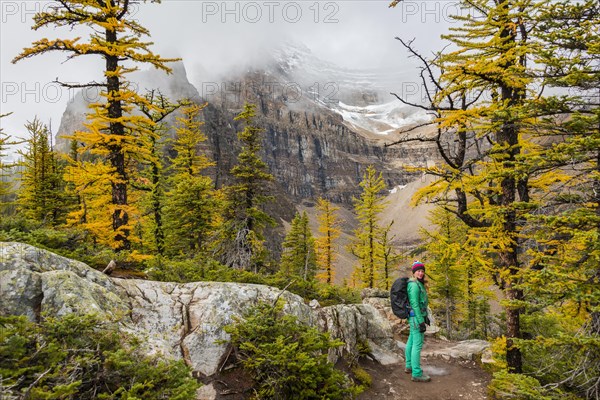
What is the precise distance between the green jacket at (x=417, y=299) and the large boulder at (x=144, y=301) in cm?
215

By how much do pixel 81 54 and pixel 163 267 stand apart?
7076 millimetres

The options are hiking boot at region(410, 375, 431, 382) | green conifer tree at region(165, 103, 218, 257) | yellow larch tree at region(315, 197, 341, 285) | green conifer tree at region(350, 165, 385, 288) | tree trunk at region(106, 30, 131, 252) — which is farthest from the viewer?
yellow larch tree at region(315, 197, 341, 285)

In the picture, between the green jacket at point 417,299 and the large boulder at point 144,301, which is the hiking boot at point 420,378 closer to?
the green jacket at point 417,299

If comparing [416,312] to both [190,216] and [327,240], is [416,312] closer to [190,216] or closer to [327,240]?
[190,216]

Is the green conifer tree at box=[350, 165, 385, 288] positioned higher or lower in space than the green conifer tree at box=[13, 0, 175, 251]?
lower

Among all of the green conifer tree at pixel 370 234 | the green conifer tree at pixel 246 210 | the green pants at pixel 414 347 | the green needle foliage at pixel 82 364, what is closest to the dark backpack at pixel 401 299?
the green pants at pixel 414 347

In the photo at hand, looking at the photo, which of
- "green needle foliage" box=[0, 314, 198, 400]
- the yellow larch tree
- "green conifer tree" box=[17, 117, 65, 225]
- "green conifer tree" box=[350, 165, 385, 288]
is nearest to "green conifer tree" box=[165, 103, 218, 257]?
"green conifer tree" box=[17, 117, 65, 225]

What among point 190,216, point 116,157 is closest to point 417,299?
point 116,157

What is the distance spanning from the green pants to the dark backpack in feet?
0.72

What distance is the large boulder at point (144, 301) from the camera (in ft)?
13.8

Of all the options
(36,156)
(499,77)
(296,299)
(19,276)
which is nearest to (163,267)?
(296,299)

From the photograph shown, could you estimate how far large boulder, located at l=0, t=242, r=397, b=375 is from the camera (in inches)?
165

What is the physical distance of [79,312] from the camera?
418 centimetres

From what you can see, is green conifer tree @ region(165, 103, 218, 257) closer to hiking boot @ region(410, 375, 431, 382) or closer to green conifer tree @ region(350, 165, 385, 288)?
hiking boot @ region(410, 375, 431, 382)
